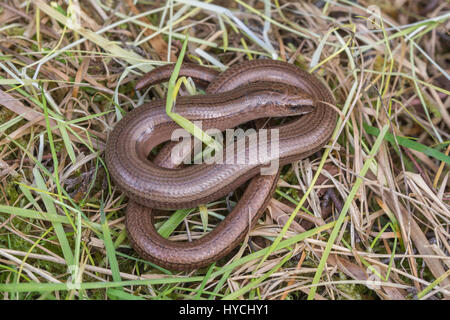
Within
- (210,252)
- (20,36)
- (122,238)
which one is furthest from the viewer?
(20,36)

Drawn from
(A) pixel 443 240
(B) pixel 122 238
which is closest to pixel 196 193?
(B) pixel 122 238
